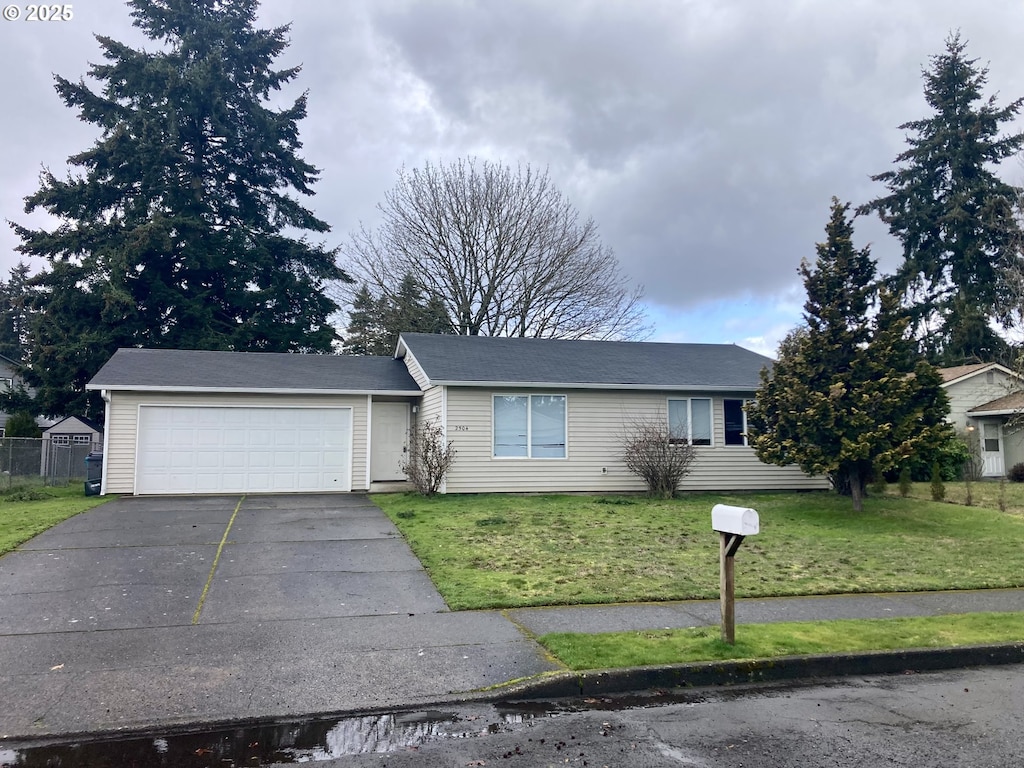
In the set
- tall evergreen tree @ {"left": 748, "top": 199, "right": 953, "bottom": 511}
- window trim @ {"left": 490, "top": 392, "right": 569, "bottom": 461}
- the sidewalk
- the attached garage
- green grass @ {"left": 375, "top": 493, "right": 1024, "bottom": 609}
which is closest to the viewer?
the sidewalk

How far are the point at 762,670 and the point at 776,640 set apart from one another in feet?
2.12

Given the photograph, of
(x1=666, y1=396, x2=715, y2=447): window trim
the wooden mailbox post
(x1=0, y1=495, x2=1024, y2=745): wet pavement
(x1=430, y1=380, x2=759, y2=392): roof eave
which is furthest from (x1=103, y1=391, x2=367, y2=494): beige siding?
the wooden mailbox post

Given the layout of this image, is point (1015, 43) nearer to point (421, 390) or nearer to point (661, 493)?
point (661, 493)

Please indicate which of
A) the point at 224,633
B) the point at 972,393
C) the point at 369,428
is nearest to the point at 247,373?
the point at 369,428

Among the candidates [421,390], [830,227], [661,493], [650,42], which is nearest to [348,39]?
[650,42]

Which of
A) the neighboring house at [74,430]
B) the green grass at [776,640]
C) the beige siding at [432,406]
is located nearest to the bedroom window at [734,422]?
the beige siding at [432,406]

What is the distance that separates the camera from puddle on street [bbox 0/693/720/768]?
374 cm

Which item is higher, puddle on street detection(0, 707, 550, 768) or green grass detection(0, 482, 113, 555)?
green grass detection(0, 482, 113, 555)

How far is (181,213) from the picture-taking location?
27641mm

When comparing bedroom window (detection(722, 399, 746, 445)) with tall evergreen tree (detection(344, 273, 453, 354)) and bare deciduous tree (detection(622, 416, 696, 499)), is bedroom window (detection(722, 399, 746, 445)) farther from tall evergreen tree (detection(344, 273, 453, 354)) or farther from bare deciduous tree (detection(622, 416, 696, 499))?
tall evergreen tree (detection(344, 273, 453, 354))

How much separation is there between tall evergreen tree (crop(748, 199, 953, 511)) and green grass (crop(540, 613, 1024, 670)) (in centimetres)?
590

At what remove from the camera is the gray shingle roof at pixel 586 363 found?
1661 cm

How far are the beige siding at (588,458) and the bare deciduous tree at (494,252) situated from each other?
42.4ft

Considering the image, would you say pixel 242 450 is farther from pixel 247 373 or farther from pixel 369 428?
pixel 369 428
